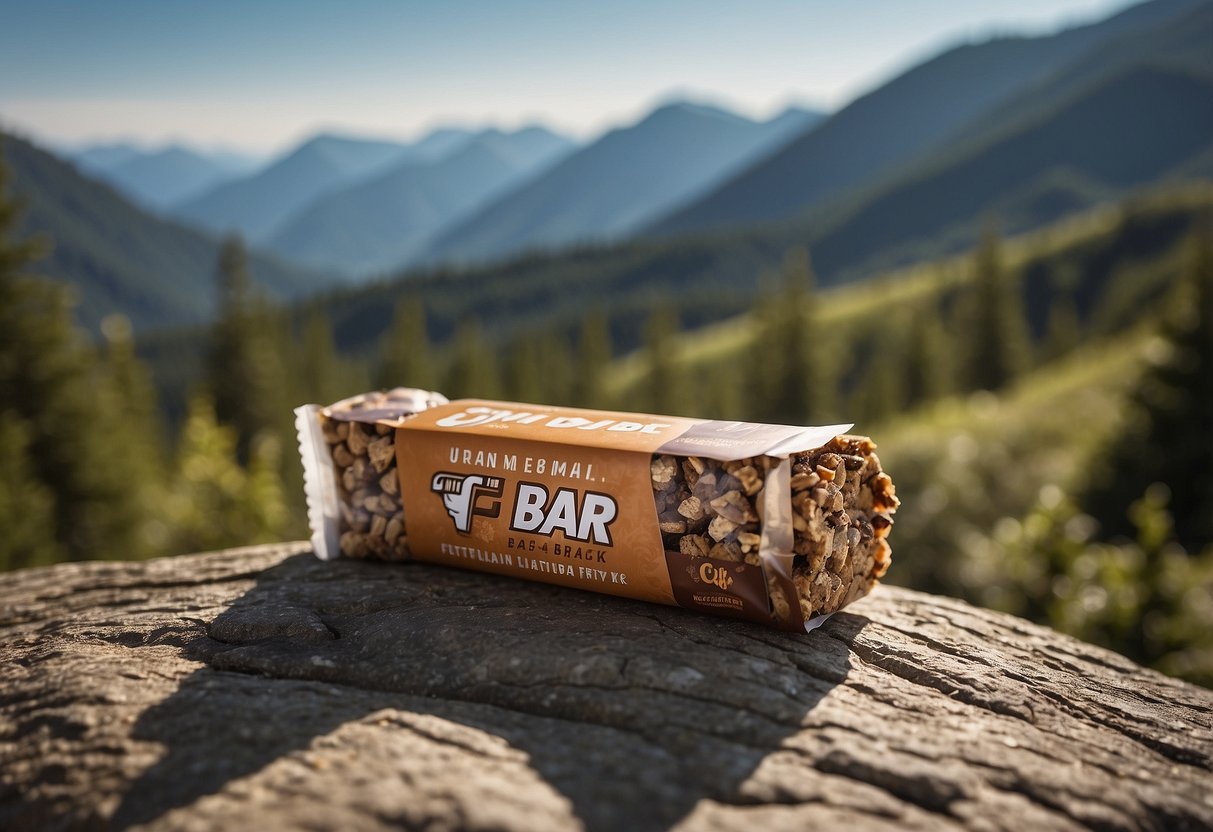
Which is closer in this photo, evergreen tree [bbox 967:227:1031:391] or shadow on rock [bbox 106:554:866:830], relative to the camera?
shadow on rock [bbox 106:554:866:830]

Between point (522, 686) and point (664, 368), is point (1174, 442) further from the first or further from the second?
point (664, 368)

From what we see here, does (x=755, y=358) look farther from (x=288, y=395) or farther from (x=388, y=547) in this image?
(x=388, y=547)

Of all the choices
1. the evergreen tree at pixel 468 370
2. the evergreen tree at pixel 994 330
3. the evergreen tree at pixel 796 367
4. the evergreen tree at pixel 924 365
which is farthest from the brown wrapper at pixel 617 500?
the evergreen tree at pixel 994 330

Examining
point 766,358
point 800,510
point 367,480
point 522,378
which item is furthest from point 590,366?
point 800,510

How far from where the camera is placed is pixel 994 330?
245 feet

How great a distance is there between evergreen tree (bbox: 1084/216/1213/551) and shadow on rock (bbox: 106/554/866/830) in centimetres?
2067

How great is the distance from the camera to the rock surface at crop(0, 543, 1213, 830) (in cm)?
248

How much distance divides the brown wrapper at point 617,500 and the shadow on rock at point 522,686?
18cm

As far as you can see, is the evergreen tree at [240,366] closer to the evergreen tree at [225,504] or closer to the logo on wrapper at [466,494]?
the evergreen tree at [225,504]

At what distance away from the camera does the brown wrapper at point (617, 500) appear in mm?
3381

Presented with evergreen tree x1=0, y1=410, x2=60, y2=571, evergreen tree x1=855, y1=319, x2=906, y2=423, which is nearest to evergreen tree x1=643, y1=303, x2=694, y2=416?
evergreen tree x1=855, y1=319, x2=906, y2=423

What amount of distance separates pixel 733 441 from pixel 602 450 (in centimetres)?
53

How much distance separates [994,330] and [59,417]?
2656 inches

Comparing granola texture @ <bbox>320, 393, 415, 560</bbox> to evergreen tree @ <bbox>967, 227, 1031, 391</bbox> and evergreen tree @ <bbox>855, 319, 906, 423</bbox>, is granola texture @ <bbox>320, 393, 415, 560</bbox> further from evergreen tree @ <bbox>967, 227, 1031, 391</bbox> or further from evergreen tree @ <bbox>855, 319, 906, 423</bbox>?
evergreen tree @ <bbox>967, 227, 1031, 391</bbox>
